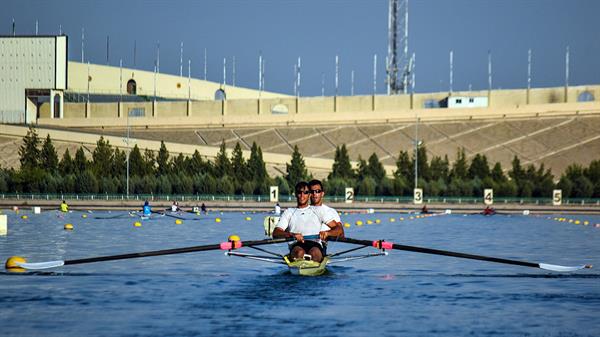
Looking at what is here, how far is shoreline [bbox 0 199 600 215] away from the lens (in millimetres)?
94562

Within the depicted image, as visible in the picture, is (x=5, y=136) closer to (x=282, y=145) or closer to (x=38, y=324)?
(x=282, y=145)

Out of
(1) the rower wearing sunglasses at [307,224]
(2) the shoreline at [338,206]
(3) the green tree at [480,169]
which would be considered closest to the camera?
(1) the rower wearing sunglasses at [307,224]

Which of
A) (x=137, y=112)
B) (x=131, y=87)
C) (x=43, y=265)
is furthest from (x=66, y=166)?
(x=43, y=265)

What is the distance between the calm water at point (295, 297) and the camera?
21.7 m

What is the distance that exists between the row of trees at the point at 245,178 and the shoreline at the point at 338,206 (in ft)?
25.7

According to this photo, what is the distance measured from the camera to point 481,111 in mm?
156250

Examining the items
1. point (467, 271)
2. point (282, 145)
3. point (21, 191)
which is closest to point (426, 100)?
point (282, 145)

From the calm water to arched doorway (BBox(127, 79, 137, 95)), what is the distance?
12881 cm

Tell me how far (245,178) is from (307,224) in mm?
87326

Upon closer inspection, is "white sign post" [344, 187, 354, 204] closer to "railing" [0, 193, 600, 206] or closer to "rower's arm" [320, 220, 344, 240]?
"railing" [0, 193, 600, 206]

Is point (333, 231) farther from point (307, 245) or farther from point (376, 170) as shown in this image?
point (376, 170)

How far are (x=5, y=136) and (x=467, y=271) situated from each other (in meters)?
120

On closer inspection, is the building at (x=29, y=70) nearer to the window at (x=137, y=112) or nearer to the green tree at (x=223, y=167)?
the window at (x=137, y=112)

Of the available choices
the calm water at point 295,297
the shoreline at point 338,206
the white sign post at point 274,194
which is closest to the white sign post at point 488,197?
the shoreline at point 338,206
